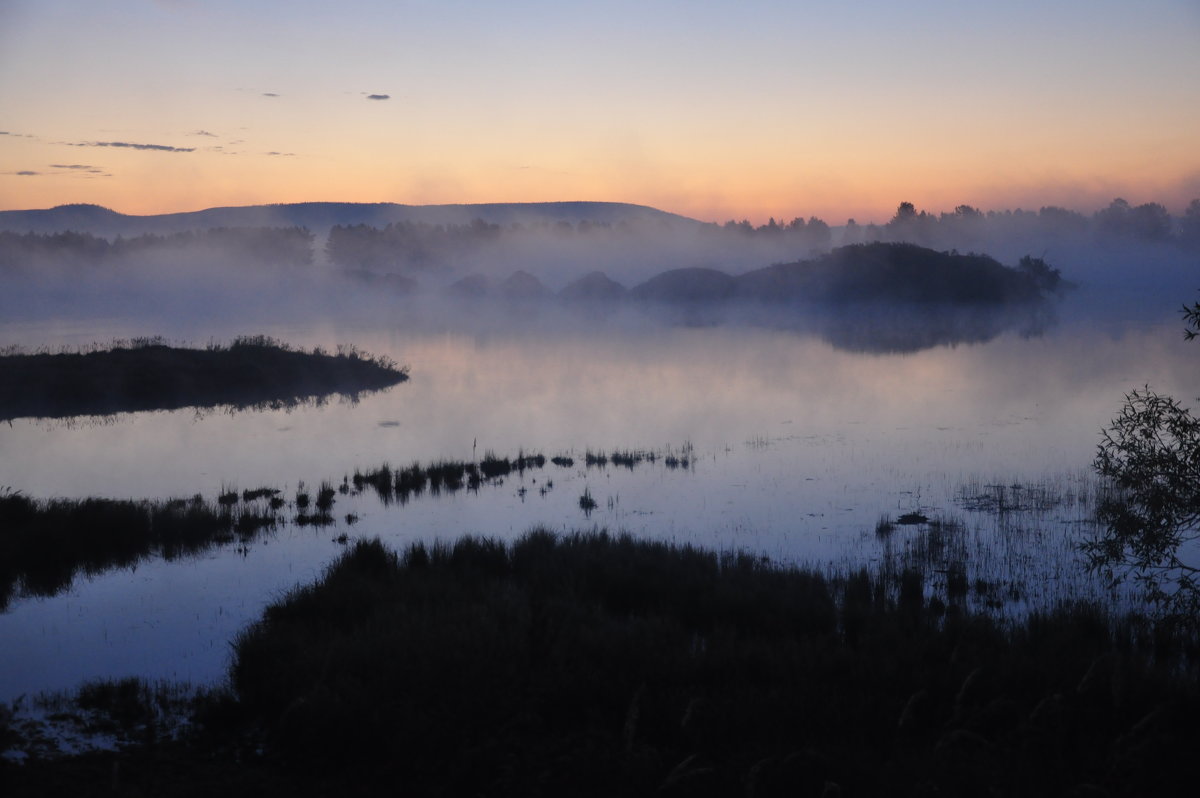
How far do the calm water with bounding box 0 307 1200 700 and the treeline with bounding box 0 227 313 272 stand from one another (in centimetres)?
12585

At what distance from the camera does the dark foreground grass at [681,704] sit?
286 inches

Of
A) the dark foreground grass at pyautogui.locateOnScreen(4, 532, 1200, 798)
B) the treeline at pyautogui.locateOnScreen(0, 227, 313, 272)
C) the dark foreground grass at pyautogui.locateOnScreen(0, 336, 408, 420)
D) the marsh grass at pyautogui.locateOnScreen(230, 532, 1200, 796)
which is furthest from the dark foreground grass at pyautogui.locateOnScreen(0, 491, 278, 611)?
the treeline at pyautogui.locateOnScreen(0, 227, 313, 272)

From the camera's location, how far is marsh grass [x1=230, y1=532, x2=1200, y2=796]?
23.9 feet

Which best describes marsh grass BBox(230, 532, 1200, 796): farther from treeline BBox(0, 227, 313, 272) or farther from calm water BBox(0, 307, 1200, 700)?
treeline BBox(0, 227, 313, 272)

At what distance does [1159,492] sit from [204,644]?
12464 millimetres

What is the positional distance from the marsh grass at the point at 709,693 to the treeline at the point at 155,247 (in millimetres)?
152827

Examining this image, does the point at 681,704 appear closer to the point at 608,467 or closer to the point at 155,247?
the point at 608,467

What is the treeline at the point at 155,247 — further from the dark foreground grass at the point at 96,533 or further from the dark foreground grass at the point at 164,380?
the dark foreground grass at the point at 96,533

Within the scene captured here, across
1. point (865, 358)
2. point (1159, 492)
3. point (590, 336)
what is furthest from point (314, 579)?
point (590, 336)

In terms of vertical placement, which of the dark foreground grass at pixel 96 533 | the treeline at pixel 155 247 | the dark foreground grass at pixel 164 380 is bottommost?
the dark foreground grass at pixel 96 533

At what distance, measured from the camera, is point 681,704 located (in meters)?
8.43

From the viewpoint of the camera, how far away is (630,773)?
7.32 m

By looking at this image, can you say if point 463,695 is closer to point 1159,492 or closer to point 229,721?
point 229,721

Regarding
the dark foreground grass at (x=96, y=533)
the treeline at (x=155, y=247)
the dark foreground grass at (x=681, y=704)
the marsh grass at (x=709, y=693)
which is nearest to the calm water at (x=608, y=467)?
the dark foreground grass at (x=96, y=533)
